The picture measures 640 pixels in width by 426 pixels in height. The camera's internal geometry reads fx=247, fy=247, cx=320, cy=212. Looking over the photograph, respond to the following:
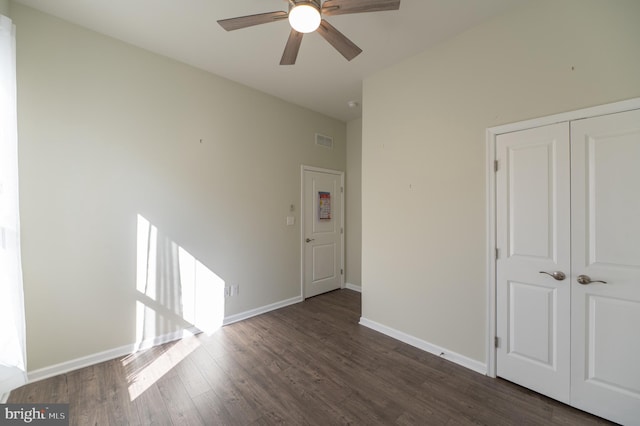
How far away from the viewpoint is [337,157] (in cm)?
459

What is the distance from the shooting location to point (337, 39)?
1850 mm

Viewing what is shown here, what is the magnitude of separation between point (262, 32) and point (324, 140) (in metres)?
2.17

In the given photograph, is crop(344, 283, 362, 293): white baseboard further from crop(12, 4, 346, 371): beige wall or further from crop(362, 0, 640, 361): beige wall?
crop(12, 4, 346, 371): beige wall

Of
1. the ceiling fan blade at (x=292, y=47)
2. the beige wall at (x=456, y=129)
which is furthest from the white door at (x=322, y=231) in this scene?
the ceiling fan blade at (x=292, y=47)

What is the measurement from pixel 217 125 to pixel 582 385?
166 inches

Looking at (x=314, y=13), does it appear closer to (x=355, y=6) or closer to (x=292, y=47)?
(x=355, y=6)

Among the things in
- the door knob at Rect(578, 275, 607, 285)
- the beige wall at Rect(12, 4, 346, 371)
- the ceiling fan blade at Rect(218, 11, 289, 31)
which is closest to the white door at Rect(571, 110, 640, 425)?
the door knob at Rect(578, 275, 607, 285)

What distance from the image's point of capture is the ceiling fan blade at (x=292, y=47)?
1.83 metres

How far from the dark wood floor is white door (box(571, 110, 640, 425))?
28cm

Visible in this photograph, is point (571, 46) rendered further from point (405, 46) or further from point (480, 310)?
point (480, 310)

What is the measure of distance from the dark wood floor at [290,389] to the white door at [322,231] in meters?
1.51

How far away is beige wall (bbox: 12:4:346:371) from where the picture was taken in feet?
6.98

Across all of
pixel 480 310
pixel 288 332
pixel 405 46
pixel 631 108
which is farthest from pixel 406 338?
pixel 405 46

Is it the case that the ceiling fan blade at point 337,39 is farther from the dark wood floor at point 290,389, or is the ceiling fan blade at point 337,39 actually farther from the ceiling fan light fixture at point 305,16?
the dark wood floor at point 290,389
